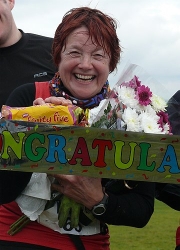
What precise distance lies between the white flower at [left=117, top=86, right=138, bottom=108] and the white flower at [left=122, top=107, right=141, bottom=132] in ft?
0.14

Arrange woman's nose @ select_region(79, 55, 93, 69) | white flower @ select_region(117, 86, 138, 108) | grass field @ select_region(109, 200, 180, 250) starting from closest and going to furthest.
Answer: white flower @ select_region(117, 86, 138, 108) → woman's nose @ select_region(79, 55, 93, 69) → grass field @ select_region(109, 200, 180, 250)

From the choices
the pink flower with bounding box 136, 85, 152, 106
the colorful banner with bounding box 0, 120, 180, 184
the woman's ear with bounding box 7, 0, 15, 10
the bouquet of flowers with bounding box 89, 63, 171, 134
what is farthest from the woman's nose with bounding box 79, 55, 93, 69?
the woman's ear with bounding box 7, 0, 15, 10

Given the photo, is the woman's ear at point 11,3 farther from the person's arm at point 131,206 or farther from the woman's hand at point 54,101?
the person's arm at point 131,206

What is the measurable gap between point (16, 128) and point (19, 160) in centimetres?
14

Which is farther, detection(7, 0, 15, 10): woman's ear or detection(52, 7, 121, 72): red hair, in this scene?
detection(7, 0, 15, 10): woman's ear

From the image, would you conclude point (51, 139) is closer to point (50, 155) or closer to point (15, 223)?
point (50, 155)

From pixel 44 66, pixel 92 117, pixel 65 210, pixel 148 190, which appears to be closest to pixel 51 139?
pixel 92 117

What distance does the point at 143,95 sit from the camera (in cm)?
285

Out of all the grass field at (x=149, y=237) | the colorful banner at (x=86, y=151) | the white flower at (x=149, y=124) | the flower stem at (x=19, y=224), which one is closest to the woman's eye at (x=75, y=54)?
the white flower at (x=149, y=124)

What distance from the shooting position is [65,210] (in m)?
2.85

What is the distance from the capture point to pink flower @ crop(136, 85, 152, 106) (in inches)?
112

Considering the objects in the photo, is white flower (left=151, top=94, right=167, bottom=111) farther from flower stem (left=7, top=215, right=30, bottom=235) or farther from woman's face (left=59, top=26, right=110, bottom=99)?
flower stem (left=7, top=215, right=30, bottom=235)

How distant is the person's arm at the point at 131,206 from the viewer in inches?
112

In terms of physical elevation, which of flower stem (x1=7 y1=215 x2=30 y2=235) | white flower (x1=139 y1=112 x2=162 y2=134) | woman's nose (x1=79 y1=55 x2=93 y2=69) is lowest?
flower stem (x1=7 y1=215 x2=30 y2=235)
